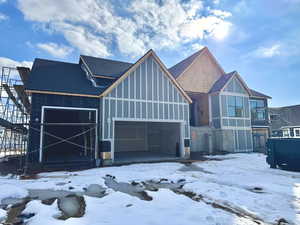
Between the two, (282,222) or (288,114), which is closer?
(282,222)

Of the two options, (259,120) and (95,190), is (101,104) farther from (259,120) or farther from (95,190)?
(259,120)

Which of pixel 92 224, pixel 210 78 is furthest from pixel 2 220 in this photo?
pixel 210 78

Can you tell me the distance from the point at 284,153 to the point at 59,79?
14664 millimetres

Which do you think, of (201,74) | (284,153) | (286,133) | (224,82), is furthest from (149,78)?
(286,133)

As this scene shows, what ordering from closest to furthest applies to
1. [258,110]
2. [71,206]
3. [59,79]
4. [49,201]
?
[71,206] → [49,201] → [59,79] → [258,110]

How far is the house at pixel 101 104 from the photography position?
34.6ft

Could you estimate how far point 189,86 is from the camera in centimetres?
1841

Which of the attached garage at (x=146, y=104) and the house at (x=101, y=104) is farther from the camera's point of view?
the attached garage at (x=146, y=104)

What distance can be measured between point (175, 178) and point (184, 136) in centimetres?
683

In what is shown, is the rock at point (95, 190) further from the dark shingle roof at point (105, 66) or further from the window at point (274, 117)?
the window at point (274, 117)

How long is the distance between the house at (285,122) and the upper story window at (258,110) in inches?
221

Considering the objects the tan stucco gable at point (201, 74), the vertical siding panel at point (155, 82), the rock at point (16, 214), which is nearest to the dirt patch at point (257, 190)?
the rock at point (16, 214)

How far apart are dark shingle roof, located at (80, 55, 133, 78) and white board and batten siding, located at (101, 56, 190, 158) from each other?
1640 mm

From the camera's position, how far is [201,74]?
19406mm
